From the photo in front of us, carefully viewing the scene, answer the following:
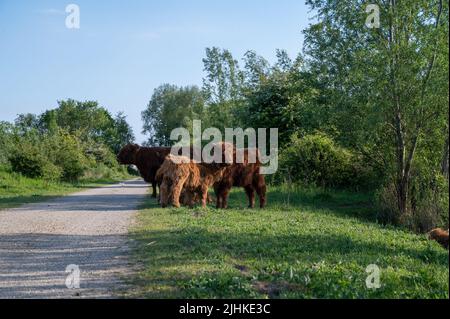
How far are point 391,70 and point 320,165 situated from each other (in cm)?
954

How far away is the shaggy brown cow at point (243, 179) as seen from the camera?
16.3 meters

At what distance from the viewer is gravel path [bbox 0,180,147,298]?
6410mm

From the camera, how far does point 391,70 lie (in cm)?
1611

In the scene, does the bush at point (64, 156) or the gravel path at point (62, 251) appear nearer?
the gravel path at point (62, 251)

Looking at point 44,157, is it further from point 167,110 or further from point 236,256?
point 167,110

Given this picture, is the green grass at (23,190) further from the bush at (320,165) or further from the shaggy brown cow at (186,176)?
the bush at (320,165)

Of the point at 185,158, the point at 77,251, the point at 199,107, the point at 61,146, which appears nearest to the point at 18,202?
the point at 185,158

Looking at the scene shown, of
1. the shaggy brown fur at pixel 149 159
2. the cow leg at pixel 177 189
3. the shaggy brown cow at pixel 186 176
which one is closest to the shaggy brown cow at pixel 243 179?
the shaggy brown cow at pixel 186 176

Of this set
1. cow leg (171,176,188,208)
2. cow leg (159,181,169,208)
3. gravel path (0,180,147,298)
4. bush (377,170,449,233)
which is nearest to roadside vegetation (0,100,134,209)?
gravel path (0,180,147,298)

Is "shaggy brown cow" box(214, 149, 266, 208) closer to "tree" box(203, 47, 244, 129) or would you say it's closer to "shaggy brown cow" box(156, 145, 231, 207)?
"shaggy brown cow" box(156, 145, 231, 207)

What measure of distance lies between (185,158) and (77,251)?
6.72 metres

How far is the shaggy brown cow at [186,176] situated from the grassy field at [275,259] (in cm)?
157

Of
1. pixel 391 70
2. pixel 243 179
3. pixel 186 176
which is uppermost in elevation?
pixel 391 70

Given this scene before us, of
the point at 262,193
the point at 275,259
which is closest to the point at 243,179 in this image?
the point at 262,193
